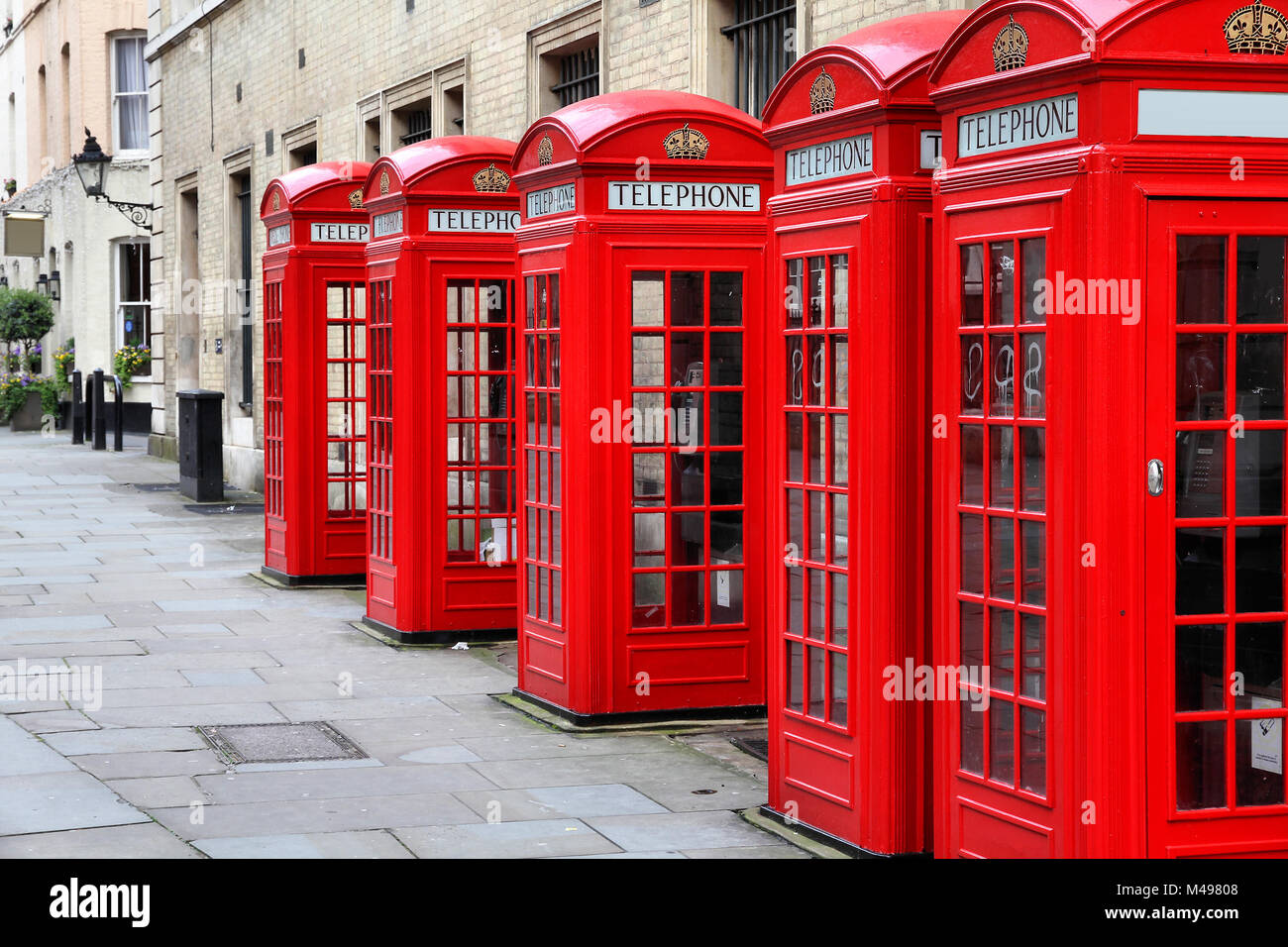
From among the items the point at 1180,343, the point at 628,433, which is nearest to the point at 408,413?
the point at 628,433

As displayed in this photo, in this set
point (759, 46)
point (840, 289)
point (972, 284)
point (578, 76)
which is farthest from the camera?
point (578, 76)

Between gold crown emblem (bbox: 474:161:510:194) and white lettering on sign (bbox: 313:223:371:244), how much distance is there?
2611 millimetres

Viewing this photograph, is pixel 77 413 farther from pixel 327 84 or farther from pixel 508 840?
pixel 508 840

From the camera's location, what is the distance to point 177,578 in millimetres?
13195

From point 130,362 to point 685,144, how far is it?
2684cm

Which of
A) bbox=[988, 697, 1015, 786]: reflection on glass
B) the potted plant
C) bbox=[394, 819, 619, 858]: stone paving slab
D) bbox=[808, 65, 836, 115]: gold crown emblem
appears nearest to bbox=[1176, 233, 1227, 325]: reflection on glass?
bbox=[988, 697, 1015, 786]: reflection on glass

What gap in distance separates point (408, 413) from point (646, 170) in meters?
3.04

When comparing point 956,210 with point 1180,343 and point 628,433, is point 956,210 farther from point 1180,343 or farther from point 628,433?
point 628,433

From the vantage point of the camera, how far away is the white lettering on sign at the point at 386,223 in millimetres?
10391

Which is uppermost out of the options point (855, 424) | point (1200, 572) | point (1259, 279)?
point (1259, 279)

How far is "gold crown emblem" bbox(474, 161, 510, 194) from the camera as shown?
10305 mm

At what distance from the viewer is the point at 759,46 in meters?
11.1

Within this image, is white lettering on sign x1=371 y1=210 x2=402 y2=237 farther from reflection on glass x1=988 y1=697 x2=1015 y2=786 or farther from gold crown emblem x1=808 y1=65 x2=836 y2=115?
reflection on glass x1=988 y1=697 x2=1015 y2=786

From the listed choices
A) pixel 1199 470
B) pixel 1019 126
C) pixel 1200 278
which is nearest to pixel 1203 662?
pixel 1199 470
